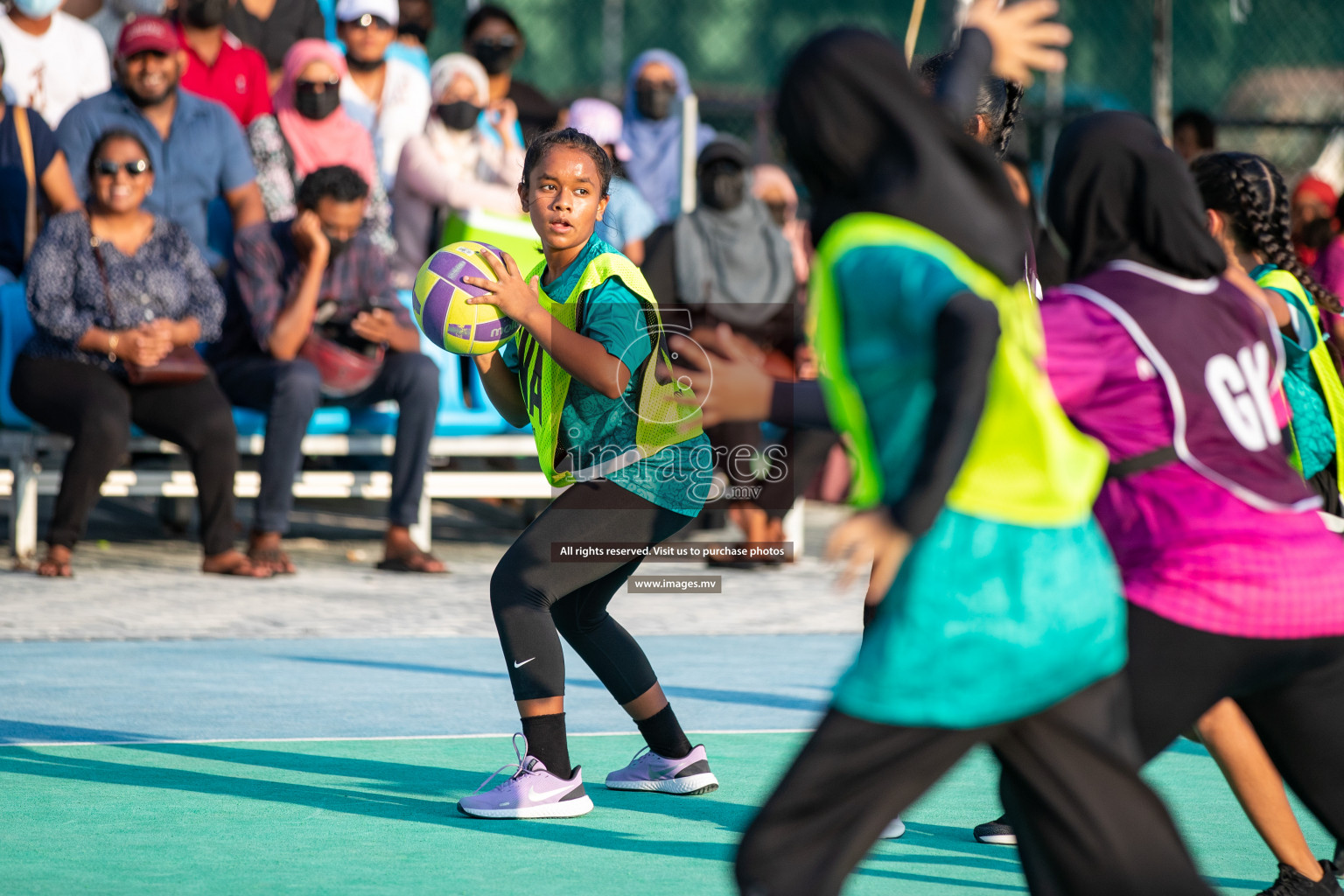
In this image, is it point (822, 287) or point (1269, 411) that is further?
point (1269, 411)

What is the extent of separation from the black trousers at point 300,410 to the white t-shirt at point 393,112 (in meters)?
2.06

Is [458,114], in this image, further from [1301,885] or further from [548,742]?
[1301,885]

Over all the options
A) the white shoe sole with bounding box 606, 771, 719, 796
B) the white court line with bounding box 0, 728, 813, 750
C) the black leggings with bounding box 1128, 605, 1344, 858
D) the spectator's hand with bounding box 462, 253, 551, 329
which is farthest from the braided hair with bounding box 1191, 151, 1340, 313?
the white shoe sole with bounding box 606, 771, 719, 796

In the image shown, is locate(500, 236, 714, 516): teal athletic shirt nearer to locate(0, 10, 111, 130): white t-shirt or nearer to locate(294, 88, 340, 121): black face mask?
locate(294, 88, 340, 121): black face mask

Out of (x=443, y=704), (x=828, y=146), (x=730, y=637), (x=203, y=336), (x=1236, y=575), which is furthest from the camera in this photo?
(x=203, y=336)

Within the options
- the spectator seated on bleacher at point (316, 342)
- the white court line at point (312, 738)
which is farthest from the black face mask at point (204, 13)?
the white court line at point (312, 738)

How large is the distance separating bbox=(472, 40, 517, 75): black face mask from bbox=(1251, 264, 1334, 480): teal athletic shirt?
844 cm

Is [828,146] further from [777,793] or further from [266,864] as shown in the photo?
[266,864]

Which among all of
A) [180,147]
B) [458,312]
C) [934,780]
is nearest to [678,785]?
[458,312]

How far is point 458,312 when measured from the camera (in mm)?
5094

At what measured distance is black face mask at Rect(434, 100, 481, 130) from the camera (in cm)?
1112

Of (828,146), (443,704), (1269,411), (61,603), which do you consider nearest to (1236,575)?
(1269,411)

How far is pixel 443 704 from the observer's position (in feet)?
22.0

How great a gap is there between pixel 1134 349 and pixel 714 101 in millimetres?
11145
